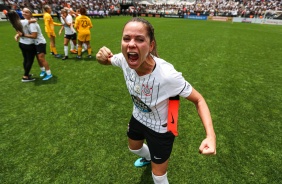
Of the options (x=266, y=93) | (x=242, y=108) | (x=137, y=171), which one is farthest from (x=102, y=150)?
(x=266, y=93)

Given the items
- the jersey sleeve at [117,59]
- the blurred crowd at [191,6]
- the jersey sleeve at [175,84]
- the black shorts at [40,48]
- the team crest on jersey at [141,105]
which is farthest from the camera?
the blurred crowd at [191,6]

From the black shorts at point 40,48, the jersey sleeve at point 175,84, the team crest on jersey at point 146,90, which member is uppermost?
the jersey sleeve at point 175,84

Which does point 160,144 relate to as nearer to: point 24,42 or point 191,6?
point 24,42

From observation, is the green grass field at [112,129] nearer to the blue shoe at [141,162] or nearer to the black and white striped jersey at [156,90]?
the blue shoe at [141,162]

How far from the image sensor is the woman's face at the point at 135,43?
1.70 m

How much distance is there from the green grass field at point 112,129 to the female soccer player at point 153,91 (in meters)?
1.15

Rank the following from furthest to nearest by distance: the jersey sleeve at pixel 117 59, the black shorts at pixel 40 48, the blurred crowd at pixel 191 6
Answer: the blurred crowd at pixel 191 6 → the black shorts at pixel 40 48 → the jersey sleeve at pixel 117 59

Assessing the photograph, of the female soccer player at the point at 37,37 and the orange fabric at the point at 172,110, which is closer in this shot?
the orange fabric at the point at 172,110

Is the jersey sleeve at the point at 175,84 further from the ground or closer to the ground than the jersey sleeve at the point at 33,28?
closer to the ground

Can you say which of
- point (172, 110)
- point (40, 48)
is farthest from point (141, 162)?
point (40, 48)

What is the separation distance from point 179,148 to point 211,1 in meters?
54.6

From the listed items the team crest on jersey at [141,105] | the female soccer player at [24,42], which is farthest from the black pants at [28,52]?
the team crest on jersey at [141,105]

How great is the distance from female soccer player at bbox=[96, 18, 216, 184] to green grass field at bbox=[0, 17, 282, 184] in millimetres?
1148

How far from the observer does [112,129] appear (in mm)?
4152
